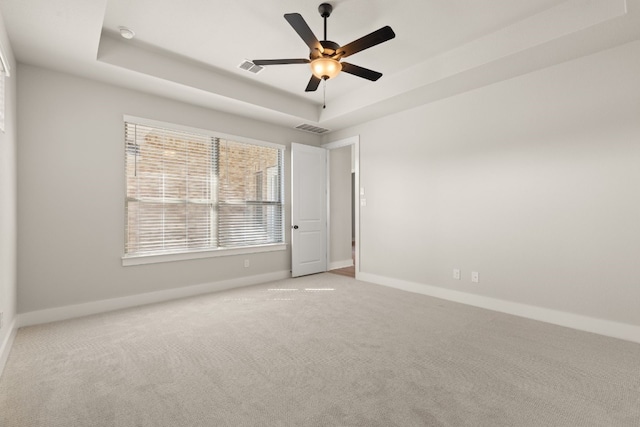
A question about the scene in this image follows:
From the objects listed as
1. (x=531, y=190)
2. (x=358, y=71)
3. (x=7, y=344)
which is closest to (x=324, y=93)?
(x=358, y=71)

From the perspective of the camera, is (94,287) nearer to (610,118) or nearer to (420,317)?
(420,317)

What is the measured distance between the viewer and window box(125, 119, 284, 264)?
3893mm

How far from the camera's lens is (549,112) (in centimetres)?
323

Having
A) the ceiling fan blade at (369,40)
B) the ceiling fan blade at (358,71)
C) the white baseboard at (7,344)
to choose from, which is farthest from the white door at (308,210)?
the white baseboard at (7,344)

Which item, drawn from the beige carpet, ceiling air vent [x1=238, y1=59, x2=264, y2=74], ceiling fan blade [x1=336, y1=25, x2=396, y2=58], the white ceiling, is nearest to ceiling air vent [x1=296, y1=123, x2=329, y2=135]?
the white ceiling

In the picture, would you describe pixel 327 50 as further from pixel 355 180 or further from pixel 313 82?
pixel 355 180

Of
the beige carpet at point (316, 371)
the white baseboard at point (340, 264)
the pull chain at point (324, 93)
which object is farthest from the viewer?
the white baseboard at point (340, 264)

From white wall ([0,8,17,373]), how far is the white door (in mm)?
3450

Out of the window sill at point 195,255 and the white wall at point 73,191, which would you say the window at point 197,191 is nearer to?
the window sill at point 195,255

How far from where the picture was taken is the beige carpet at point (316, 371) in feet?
5.75

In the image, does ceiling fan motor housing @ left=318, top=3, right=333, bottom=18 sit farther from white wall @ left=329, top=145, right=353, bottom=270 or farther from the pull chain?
white wall @ left=329, top=145, right=353, bottom=270

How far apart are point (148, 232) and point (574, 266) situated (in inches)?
191

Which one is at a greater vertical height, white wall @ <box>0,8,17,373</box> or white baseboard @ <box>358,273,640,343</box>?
white wall @ <box>0,8,17,373</box>

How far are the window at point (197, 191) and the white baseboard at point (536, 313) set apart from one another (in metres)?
2.47
